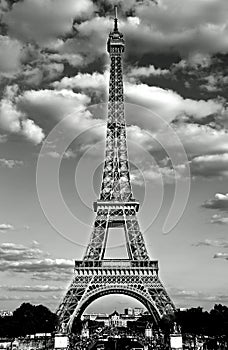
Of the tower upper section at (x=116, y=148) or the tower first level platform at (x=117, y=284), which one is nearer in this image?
the tower first level platform at (x=117, y=284)

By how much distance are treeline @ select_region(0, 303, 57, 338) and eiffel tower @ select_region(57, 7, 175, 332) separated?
11907mm

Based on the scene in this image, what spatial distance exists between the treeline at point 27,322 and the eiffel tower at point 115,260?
11.9 metres

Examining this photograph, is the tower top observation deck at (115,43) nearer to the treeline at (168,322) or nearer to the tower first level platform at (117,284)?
the tower first level platform at (117,284)

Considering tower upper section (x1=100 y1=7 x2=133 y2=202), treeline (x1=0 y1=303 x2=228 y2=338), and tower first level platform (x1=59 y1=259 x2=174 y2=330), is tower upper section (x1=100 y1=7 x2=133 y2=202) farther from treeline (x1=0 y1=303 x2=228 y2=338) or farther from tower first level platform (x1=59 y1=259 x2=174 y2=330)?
treeline (x1=0 y1=303 x2=228 y2=338)

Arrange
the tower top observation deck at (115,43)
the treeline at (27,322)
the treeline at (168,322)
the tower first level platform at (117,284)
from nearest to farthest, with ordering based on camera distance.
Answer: the tower first level platform at (117,284)
the treeline at (168,322)
the tower top observation deck at (115,43)
the treeline at (27,322)

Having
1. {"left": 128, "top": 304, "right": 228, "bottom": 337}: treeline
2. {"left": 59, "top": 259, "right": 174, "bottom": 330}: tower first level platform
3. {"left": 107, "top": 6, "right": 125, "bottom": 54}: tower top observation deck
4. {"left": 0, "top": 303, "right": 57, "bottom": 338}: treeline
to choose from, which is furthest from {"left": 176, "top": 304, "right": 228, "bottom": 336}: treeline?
{"left": 107, "top": 6, "right": 125, "bottom": 54}: tower top observation deck

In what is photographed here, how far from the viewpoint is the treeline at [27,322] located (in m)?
85.0

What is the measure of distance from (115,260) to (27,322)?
25671mm

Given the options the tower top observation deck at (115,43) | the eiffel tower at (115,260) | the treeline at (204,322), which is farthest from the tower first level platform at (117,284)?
the tower top observation deck at (115,43)

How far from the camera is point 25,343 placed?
78875 millimetres

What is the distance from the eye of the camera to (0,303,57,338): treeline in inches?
3348

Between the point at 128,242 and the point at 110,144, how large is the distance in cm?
1518

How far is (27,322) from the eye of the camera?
89.0m

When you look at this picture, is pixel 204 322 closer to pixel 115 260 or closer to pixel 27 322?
pixel 115 260
